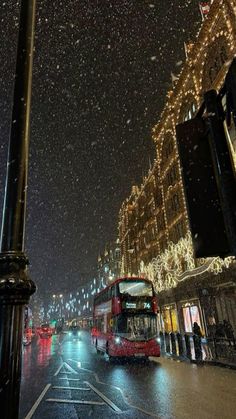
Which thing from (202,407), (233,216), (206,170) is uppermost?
(206,170)

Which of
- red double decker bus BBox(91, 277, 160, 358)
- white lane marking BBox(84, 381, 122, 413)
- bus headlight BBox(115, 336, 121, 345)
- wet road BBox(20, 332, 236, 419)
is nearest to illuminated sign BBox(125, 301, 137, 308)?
red double decker bus BBox(91, 277, 160, 358)

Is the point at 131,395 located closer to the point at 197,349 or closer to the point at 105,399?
the point at 105,399

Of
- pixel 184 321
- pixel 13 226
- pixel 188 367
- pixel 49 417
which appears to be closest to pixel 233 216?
pixel 13 226

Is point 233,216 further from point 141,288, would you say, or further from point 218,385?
point 141,288

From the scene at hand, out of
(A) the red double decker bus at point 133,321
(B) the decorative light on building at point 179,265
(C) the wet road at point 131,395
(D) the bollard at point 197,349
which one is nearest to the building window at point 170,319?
(B) the decorative light on building at point 179,265

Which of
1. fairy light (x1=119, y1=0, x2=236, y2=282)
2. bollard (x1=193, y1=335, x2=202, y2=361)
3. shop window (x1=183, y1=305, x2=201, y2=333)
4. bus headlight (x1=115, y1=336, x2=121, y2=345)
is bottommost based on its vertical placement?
bollard (x1=193, y1=335, x2=202, y2=361)

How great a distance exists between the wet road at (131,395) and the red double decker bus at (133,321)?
12.5 feet

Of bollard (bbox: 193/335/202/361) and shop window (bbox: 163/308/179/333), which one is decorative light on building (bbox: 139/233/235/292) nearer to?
shop window (bbox: 163/308/179/333)

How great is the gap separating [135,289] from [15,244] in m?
15.7

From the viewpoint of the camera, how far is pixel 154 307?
57.9ft

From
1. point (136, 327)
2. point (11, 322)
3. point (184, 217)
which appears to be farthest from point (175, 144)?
point (11, 322)

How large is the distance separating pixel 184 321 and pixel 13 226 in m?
30.2

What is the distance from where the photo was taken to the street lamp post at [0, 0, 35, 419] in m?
2.20

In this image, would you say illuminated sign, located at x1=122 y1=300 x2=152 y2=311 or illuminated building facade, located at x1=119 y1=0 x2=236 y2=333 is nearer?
illuminated sign, located at x1=122 y1=300 x2=152 y2=311
